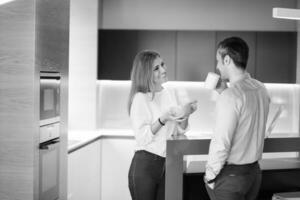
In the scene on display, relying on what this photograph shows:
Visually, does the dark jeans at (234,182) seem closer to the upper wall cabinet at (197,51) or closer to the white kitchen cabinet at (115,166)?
the white kitchen cabinet at (115,166)

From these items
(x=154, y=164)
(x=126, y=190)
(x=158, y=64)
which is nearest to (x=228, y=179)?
(x=154, y=164)

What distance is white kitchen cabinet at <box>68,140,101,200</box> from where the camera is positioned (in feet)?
13.0

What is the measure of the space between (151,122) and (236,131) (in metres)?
0.72

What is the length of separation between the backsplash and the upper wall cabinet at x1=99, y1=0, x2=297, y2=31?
69 centimetres

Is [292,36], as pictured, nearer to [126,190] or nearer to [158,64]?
[126,190]

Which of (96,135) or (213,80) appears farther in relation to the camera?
(96,135)

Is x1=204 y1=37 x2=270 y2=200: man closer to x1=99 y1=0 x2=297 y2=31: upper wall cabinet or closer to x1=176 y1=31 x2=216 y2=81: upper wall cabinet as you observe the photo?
x1=176 y1=31 x2=216 y2=81: upper wall cabinet

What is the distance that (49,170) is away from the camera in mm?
2873

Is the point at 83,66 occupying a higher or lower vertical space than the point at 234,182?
higher

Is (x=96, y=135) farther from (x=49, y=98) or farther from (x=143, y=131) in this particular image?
(x=143, y=131)

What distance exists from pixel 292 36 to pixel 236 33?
62cm

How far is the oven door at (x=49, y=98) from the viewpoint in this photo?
8.89 ft

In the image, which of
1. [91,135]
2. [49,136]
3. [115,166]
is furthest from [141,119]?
[115,166]

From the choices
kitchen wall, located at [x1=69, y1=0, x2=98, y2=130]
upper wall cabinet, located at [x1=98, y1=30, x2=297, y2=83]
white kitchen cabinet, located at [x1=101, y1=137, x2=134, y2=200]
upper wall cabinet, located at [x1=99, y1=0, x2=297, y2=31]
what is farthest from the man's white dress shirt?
upper wall cabinet, located at [x1=99, y1=0, x2=297, y2=31]
